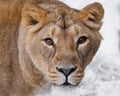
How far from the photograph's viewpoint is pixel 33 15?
3943 mm

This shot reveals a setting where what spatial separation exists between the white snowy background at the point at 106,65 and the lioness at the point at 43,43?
560 millimetres

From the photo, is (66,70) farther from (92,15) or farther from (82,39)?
(92,15)

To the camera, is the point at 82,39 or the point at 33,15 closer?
the point at 82,39

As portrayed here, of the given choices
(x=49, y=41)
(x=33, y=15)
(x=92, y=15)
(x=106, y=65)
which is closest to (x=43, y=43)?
(x=49, y=41)

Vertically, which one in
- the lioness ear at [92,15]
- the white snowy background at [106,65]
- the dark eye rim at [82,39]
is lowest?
the white snowy background at [106,65]

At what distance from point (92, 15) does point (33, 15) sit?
0.35 m

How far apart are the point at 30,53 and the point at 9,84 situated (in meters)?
0.34

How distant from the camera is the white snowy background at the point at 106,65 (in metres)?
5.16

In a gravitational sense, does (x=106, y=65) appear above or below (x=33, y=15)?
below

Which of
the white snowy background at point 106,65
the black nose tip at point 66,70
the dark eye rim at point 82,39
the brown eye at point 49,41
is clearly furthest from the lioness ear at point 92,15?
the white snowy background at point 106,65

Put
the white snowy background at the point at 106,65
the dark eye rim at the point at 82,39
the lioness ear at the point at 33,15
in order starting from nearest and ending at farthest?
the dark eye rim at the point at 82,39, the lioness ear at the point at 33,15, the white snowy background at the point at 106,65

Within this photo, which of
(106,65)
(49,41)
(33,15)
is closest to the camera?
(49,41)

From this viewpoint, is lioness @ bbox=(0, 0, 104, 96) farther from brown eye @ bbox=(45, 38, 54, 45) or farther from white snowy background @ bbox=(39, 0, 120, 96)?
white snowy background @ bbox=(39, 0, 120, 96)

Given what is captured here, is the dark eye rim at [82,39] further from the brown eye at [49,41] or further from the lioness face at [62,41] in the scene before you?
the brown eye at [49,41]
